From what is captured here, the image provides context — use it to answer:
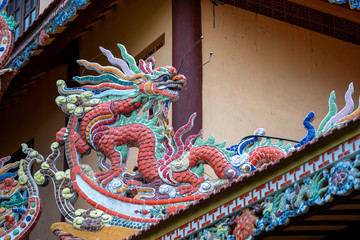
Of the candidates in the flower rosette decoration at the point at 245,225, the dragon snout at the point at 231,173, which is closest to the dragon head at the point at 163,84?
the dragon snout at the point at 231,173

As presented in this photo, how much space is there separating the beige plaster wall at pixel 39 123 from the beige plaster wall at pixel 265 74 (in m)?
3.79

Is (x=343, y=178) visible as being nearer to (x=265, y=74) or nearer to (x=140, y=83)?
(x=140, y=83)

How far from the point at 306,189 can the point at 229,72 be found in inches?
238

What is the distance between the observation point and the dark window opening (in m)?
18.1

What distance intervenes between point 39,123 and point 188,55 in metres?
4.85

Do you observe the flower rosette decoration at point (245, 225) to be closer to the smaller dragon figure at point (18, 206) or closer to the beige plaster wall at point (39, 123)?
the smaller dragon figure at point (18, 206)

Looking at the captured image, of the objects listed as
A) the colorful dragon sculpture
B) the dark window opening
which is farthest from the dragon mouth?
the dark window opening

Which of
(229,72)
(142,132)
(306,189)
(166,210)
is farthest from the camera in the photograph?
(229,72)

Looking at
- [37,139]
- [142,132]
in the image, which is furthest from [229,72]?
[37,139]

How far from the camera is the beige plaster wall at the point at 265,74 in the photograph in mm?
13938

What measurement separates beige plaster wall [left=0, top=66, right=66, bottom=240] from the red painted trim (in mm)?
3659

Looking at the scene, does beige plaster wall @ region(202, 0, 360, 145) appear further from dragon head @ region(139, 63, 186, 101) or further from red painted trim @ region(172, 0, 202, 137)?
dragon head @ region(139, 63, 186, 101)

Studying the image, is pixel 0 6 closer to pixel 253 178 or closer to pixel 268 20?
pixel 268 20

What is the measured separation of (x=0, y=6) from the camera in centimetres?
1448
